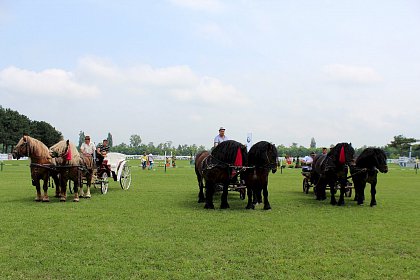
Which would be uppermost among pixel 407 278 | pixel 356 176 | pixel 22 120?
pixel 22 120

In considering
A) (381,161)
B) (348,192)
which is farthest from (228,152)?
(348,192)

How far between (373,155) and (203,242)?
7.89 meters

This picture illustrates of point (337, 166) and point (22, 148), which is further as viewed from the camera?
point (337, 166)

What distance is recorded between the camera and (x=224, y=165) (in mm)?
11805

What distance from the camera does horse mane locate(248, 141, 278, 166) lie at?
461 inches

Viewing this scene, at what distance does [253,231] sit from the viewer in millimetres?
8594

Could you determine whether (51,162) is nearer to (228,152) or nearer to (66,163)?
(66,163)

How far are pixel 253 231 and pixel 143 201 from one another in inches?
235

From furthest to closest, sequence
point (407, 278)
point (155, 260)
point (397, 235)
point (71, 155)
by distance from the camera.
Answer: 1. point (71, 155)
2. point (397, 235)
3. point (155, 260)
4. point (407, 278)

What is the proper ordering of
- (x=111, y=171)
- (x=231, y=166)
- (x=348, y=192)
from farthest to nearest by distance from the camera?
(x=348, y=192), (x=111, y=171), (x=231, y=166)

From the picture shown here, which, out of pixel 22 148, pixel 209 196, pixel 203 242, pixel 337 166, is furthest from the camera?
pixel 337 166

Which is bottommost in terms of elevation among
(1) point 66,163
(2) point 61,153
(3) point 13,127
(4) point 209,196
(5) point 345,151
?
(4) point 209,196

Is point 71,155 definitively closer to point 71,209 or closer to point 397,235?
point 71,209

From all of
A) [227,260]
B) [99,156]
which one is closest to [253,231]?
[227,260]
